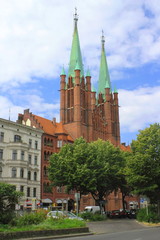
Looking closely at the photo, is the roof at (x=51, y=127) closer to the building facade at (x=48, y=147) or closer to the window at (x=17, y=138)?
the building facade at (x=48, y=147)

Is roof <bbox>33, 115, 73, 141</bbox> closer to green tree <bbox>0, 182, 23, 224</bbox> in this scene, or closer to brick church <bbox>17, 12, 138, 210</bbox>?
brick church <bbox>17, 12, 138, 210</bbox>

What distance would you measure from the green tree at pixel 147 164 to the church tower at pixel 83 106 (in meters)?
37.6

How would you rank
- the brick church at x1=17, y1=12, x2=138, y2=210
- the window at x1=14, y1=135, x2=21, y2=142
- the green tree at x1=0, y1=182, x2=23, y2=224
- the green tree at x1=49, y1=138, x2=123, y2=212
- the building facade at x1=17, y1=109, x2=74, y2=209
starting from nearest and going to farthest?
the green tree at x1=0, y1=182, x2=23, y2=224 → the green tree at x1=49, y1=138, x2=123, y2=212 → the window at x1=14, y1=135, x2=21, y2=142 → the building facade at x1=17, y1=109, x2=74, y2=209 → the brick church at x1=17, y1=12, x2=138, y2=210

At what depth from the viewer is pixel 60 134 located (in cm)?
7012

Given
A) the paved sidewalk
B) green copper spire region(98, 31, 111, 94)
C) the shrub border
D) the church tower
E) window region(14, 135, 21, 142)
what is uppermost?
green copper spire region(98, 31, 111, 94)

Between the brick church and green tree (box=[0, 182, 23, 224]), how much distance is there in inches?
1667

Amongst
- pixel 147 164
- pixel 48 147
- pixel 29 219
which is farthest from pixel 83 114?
pixel 29 219

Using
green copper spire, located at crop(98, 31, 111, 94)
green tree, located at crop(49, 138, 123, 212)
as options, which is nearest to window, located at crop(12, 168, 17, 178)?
green tree, located at crop(49, 138, 123, 212)

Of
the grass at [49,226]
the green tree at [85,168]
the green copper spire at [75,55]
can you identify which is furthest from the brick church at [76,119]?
the grass at [49,226]

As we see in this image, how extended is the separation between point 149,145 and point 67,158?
13.7m

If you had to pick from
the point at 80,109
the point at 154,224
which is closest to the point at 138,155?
the point at 154,224

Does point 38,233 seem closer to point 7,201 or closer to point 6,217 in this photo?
point 6,217

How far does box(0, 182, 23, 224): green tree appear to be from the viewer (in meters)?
18.7

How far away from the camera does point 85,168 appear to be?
43375 mm
